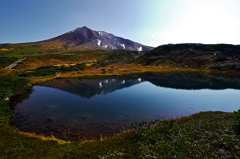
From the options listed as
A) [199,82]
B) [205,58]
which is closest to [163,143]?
[199,82]

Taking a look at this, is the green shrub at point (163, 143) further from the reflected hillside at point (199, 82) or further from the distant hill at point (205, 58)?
the distant hill at point (205, 58)

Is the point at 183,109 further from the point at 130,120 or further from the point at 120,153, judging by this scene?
the point at 120,153

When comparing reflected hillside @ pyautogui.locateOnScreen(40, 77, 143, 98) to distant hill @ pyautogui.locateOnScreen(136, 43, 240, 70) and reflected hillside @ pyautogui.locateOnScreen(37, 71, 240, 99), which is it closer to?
→ reflected hillside @ pyautogui.locateOnScreen(37, 71, 240, 99)

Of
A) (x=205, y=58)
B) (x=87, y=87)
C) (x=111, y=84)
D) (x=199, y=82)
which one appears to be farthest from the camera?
(x=205, y=58)

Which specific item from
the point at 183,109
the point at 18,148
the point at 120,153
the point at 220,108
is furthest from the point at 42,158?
the point at 220,108

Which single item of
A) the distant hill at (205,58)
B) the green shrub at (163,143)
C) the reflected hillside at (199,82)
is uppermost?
A: the distant hill at (205,58)

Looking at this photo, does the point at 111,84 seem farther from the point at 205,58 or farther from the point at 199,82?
the point at 205,58

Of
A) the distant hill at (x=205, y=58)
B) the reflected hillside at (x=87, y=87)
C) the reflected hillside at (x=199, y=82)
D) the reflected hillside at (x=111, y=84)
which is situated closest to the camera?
the reflected hillside at (x=87, y=87)

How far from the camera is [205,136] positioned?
12414 millimetres

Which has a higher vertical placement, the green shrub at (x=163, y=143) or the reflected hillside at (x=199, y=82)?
the green shrub at (x=163, y=143)

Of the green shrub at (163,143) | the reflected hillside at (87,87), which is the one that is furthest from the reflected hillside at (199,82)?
the green shrub at (163,143)

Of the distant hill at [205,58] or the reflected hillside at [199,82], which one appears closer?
the reflected hillside at [199,82]

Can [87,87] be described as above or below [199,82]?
below

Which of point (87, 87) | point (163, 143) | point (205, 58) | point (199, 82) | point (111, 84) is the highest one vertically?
point (205, 58)
